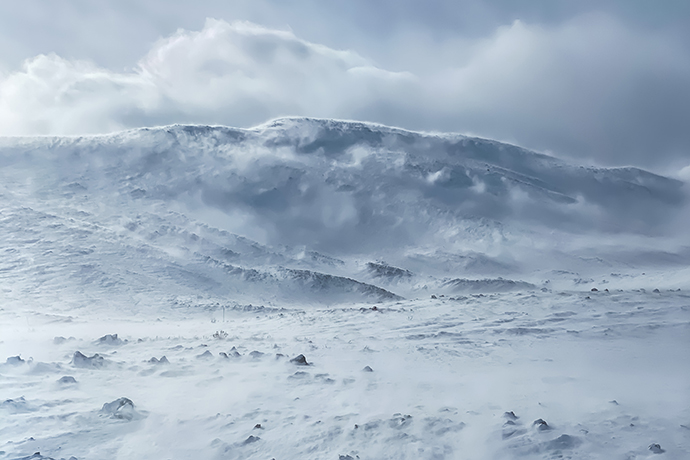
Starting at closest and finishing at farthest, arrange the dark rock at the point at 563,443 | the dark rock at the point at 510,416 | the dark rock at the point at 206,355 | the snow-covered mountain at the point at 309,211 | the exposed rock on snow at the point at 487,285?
the dark rock at the point at 563,443 < the dark rock at the point at 510,416 < the dark rock at the point at 206,355 < the exposed rock on snow at the point at 487,285 < the snow-covered mountain at the point at 309,211

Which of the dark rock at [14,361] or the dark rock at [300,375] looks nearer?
the dark rock at [14,361]

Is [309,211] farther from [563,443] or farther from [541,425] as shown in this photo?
[563,443]

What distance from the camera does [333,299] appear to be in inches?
1094

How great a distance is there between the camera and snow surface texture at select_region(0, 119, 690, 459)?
5.81 metres

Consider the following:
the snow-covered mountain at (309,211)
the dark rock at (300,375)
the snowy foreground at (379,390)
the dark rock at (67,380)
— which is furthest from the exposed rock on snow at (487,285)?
the dark rock at (67,380)

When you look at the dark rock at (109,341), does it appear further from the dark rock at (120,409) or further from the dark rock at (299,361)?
the dark rock at (120,409)

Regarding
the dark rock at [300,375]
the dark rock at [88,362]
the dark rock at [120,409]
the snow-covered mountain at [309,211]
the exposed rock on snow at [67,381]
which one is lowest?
the dark rock at [300,375]

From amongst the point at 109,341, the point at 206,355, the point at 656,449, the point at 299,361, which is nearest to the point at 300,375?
the point at 299,361

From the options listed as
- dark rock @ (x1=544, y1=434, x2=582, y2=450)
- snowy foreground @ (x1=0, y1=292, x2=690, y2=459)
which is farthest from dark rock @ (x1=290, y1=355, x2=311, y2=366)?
dark rock @ (x1=544, y1=434, x2=582, y2=450)

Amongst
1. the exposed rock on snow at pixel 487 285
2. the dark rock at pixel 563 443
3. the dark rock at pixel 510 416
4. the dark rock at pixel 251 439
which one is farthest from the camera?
the exposed rock on snow at pixel 487 285

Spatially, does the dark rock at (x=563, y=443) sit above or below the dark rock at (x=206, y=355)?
below

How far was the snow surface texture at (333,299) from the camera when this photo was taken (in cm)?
581

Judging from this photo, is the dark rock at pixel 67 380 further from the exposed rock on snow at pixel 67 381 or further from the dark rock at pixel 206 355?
the dark rock at pixel 206 355

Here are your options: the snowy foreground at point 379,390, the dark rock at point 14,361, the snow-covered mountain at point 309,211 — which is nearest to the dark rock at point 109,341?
the snowy foreground at point 379,390
